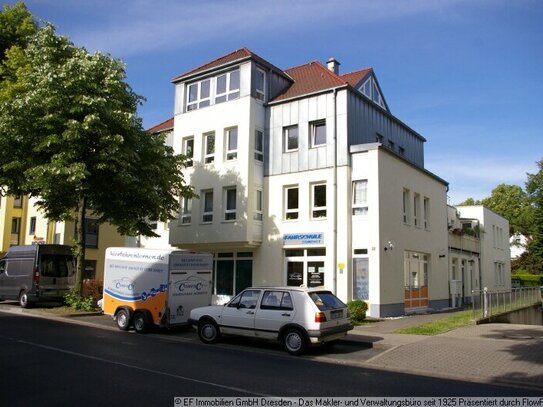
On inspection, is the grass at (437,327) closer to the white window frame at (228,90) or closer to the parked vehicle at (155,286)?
the parked vehicle at (155,286)

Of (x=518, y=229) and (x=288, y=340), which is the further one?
(x=518, y=229)

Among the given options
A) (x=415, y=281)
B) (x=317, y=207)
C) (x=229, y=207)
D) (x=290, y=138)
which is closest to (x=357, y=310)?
(x=317, y=207)

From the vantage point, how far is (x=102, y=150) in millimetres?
18156

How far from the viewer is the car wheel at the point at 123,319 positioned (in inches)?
616

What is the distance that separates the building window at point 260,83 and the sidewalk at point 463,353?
1211 centimetres

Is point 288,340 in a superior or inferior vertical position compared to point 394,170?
inferior

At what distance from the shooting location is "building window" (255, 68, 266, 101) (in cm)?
2372

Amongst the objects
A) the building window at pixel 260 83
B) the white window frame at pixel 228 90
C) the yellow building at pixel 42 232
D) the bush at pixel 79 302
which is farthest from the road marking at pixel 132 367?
the yellow building at pixel 42 232

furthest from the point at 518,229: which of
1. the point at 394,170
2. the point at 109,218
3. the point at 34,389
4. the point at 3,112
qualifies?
the point at 34,389

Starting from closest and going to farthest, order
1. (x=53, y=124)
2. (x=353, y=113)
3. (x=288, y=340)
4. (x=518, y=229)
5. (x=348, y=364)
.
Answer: (x=348, y=364)
(x=288, y=340)
(x=53, y=124)
(x=353, y=113)
(x=518, y=229)

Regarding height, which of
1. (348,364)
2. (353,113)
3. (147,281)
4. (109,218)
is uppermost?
(353,113)

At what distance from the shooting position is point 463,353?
11727 mm

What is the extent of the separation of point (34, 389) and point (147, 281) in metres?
8.04

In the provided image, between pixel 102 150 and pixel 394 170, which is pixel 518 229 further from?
pixel 102 150
